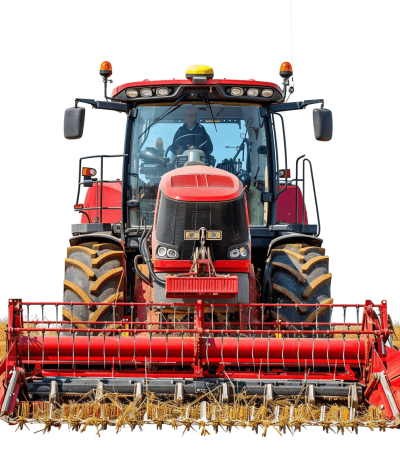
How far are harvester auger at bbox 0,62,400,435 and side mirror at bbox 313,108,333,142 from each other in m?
0.01

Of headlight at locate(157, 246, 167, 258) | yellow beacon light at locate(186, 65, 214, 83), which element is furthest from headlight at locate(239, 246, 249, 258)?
yellow beacon light at locate(186, 65, 214, 83)

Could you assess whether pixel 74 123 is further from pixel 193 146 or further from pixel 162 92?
pixel 193 146

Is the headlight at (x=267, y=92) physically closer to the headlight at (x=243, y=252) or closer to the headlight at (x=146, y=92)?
the headlight at (x=146, y=92)

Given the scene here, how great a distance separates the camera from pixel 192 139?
30.7 feet

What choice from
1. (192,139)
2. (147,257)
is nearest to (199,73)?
(192,139)

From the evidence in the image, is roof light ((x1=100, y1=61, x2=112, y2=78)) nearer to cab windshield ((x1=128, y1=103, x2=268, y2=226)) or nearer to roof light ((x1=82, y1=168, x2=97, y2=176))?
cab windshield ((x1=128, y1=103, x2=268, y2=226))

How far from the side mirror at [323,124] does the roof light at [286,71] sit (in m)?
0.68

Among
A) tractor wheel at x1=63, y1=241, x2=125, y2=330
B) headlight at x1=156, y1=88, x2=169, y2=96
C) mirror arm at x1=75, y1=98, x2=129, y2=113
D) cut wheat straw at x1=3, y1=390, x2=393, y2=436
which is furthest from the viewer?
mirror arm at x1=75, y1=98, x2=129, y2=113

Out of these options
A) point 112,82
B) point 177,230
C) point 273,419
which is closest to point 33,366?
point 177,230

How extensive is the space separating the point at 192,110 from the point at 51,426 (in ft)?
13.8

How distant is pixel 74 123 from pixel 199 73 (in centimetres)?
148

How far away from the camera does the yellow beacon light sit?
916 cm

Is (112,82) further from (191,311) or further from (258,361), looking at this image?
(258,361)

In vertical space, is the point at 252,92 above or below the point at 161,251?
above
